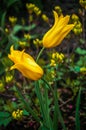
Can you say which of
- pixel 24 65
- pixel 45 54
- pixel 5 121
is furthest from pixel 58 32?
pixel 45 54

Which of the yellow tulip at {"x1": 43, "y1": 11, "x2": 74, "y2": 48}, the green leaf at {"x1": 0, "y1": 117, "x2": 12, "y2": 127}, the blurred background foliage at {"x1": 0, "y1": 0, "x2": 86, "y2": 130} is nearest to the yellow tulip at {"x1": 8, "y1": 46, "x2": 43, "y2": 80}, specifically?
the yellow tulip at {"x1": 43, "y1": 11, "x2": 74, "y2": 48}

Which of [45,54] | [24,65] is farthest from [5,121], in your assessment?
[45,54]

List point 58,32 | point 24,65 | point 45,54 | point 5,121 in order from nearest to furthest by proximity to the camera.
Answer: point 24,65 → point 58,32 → point 5,121 → point 45,54

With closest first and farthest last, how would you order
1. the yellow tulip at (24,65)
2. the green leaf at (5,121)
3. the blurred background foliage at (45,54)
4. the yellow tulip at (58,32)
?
1. the yellow tulip at (24,65)
2. the yellow tulip at (58,32)
3. the green leaf at (5,121)
4. the blurred background foliage at (45,54)

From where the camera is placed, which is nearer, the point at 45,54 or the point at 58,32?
the point at 58,32

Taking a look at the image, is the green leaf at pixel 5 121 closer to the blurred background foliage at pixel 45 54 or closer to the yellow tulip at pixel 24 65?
the blurred background foliage at pixel 45 54

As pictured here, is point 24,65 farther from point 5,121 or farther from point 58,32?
point 5,121

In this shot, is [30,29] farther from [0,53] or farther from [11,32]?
[0,53]

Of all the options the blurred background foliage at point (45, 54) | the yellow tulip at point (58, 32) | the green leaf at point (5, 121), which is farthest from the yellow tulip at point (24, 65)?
the green leaf at point (5, 121)

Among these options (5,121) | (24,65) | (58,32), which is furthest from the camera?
(5,121)

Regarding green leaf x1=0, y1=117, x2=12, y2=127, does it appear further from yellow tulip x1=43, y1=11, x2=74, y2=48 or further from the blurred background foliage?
yellow tulip x1=43, y1=11, x2=74, y2=48

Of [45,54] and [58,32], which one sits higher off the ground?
[58,32]
